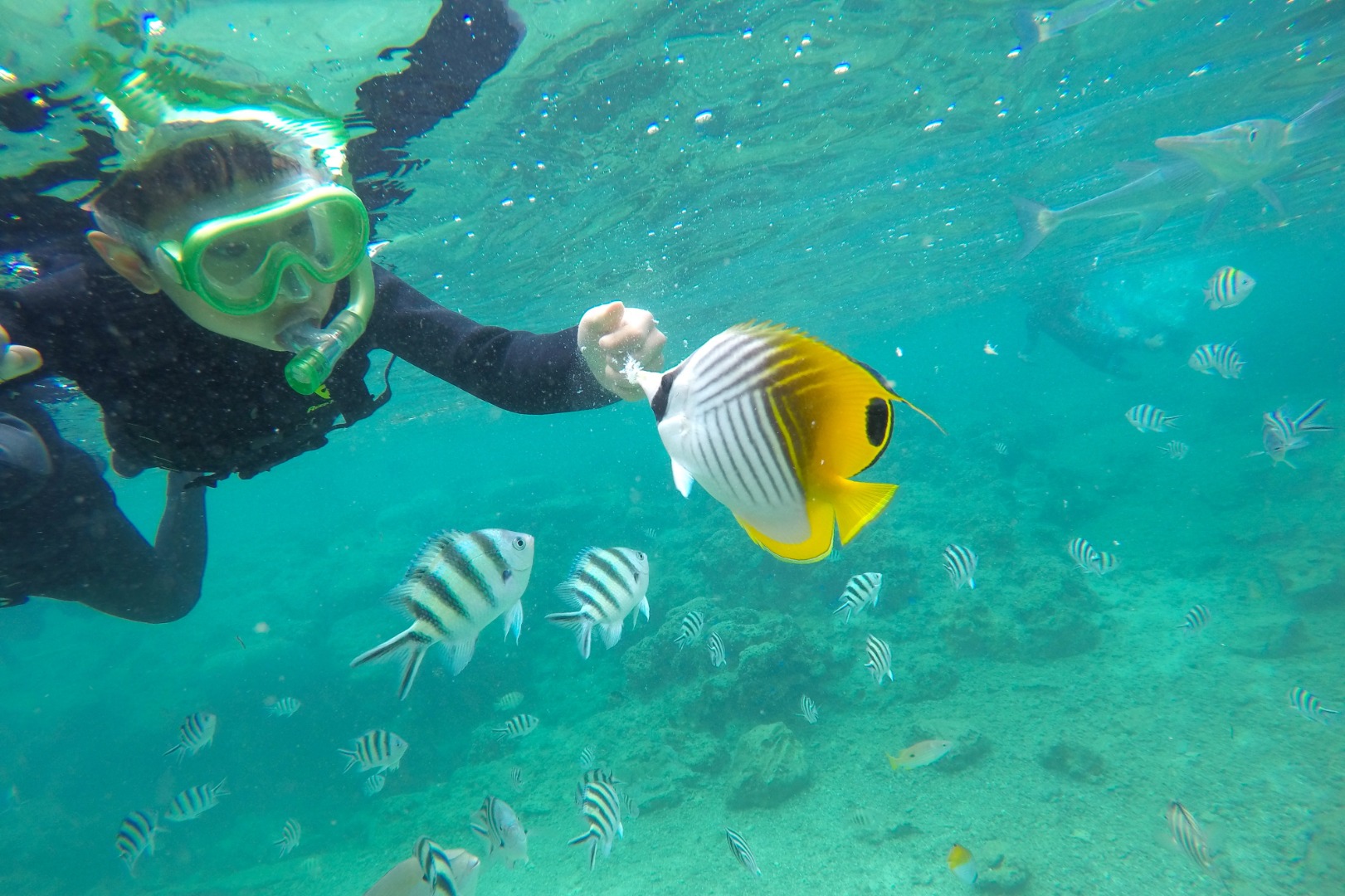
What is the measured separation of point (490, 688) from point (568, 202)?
12.5 metres

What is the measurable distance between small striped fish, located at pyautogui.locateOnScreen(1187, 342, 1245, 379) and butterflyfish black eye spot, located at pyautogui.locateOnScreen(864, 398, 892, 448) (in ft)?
44.6

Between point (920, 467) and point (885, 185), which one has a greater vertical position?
point (885, 185)

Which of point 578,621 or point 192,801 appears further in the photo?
point 192,801

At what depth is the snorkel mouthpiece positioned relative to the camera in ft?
7.86

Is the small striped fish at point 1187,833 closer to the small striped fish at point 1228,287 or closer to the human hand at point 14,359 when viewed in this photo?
the small striped fish at point 1228,287

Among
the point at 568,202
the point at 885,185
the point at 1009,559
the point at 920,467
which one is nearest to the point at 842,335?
the point at 920,467

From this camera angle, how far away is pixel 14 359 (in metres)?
2.52

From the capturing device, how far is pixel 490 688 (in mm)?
14953

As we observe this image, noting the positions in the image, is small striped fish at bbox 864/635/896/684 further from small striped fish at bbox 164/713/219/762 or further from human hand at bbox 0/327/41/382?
small striped fish at bbox 164/713/219/762

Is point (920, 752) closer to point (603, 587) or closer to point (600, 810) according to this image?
point (600, 810)

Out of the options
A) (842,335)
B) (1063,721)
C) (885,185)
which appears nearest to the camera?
(1063,721)

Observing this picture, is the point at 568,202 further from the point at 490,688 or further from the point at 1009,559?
the point at 1009,559

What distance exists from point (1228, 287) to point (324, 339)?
14531 millimetres

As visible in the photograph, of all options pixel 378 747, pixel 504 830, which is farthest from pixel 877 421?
pixel 378 747
